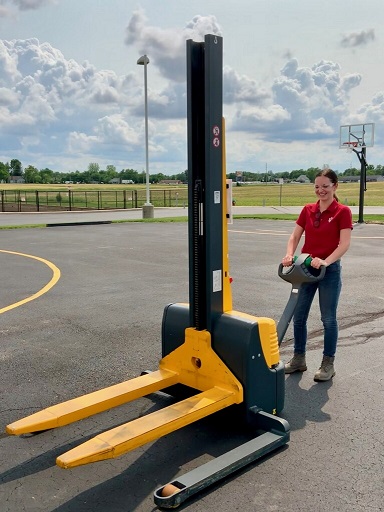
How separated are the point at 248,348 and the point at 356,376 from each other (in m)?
1.74

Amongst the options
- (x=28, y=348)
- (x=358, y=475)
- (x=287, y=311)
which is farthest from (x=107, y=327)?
(x=358, y=475)

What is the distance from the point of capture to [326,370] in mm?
4859

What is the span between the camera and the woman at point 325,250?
15.0ft

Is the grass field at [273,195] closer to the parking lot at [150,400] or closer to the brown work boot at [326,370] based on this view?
the parking lot at [150,400]

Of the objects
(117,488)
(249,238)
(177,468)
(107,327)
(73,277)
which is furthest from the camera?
(249,238)

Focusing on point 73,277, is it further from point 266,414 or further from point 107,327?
point 266,414

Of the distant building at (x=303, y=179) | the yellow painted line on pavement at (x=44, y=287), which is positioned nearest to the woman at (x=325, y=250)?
the yellow painted line on pavement at (x=44, y=287)

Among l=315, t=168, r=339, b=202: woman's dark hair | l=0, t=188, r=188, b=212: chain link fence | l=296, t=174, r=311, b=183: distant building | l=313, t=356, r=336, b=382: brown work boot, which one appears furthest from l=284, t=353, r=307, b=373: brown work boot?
l=296, t=174, r=311, b=183: distant building

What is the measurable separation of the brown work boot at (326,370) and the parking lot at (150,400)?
78 mm

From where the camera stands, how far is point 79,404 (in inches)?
144

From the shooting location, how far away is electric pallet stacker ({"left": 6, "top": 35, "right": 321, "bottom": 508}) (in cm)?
358

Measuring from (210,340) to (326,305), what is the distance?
1.36 meters

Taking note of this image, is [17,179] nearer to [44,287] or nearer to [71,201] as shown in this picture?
[71,201]

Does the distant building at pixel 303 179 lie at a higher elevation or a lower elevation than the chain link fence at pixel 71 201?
higher
